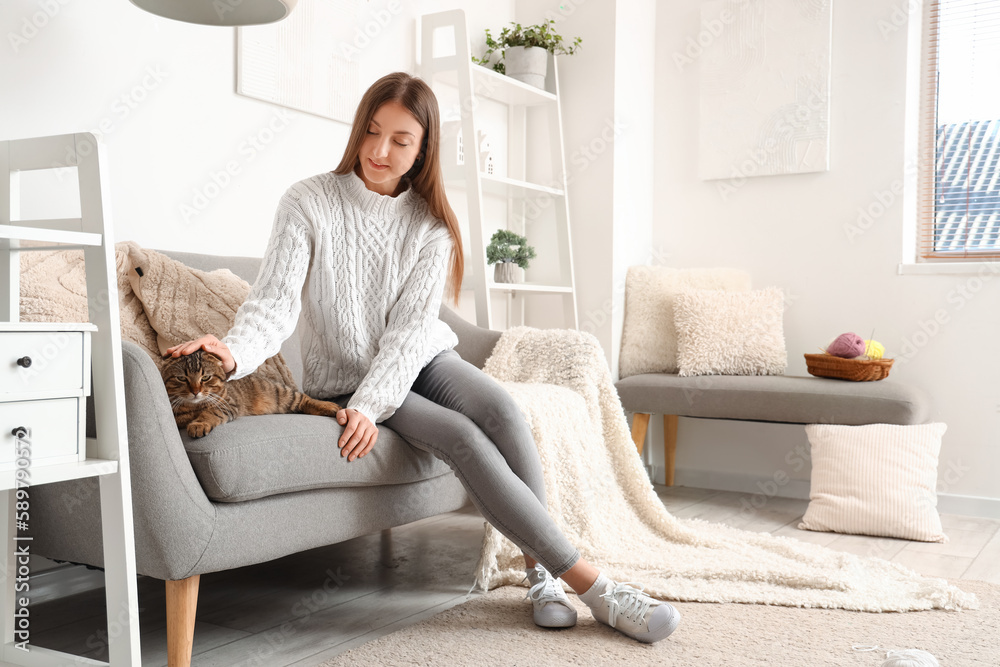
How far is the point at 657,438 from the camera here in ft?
11.8

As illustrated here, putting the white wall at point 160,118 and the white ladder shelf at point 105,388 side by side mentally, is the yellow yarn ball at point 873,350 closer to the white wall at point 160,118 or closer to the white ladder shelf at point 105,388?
the white wall at point 160,118

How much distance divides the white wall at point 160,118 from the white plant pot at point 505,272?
77 cm

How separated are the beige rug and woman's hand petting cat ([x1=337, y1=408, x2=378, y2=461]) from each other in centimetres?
36

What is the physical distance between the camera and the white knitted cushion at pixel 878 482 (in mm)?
2578

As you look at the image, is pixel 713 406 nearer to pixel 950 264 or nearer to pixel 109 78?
pixel 950 264

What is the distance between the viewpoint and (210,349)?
4.89 ft

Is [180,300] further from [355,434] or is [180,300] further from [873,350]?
[873,350]

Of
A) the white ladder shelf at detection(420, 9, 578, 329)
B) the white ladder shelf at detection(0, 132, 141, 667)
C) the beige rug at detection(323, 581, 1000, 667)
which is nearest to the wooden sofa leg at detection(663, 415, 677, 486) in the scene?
the white ladder shelf at detection(420, 9, 578, 329)

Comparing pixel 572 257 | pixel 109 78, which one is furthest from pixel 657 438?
pixel 109 78

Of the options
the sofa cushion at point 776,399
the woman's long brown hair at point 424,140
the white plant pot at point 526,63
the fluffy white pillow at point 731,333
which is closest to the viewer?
the woman's long brown hair at point 424,140

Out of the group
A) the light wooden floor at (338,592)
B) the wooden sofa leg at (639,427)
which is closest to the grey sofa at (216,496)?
the light wooden floor at (338,592)

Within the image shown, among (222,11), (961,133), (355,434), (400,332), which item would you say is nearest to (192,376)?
(355,434)

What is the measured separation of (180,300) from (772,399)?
1.94 metres

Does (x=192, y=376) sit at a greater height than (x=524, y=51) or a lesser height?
lesser
